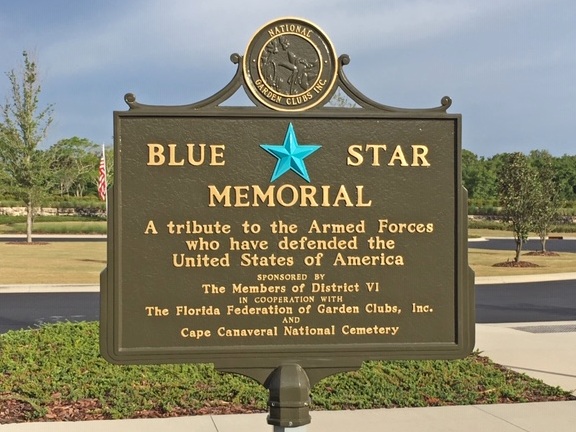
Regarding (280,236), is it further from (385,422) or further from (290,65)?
(385,422)

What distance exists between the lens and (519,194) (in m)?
27.7

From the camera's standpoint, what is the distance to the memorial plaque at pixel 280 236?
12.4 feet

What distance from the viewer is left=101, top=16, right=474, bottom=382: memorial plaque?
12.4 ft

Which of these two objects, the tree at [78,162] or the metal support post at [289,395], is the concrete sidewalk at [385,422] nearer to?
the metal support post at [289,395]

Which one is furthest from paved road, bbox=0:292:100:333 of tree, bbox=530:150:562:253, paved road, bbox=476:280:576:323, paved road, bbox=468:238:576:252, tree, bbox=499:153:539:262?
paved road, bbox=468:238:576:252

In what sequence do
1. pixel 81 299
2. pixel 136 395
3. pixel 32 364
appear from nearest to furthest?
1. pixel 136 395
2. pixel 32 364
3. pixel 81 299

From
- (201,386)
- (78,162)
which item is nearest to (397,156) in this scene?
(201,386)

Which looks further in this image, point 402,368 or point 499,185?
point 499,185

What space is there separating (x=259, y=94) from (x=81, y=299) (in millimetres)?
14235

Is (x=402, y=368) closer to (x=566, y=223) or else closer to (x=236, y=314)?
(x=236, y=314)

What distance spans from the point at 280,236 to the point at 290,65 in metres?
0.88

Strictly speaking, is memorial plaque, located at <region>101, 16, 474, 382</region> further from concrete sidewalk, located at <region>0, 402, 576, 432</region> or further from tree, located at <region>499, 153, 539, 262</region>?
tree, located at <region>499, 153, 539, 262</region>

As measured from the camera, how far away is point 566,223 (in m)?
67.1

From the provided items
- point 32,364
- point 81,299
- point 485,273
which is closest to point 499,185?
point 485,273
